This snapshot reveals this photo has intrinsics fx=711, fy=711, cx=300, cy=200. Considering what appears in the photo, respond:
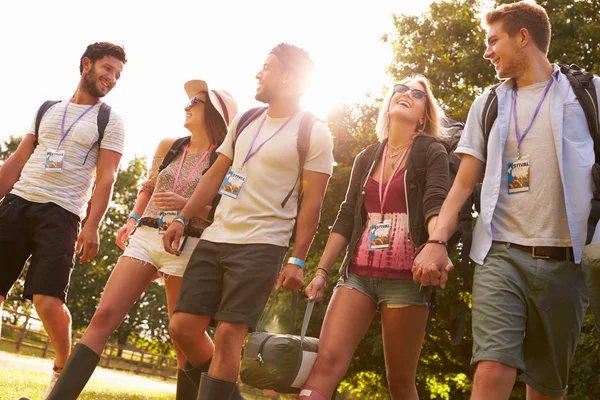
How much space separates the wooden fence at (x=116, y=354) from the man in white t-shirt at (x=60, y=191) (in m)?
26.1

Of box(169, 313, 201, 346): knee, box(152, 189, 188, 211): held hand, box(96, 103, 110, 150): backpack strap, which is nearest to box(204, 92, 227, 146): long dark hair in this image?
box(152, 189, 188, 211): held hand

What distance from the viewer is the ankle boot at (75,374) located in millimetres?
4266

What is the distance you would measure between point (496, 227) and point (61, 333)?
3.21 meters

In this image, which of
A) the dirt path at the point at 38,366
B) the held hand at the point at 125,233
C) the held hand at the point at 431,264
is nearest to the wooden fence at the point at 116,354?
the dirt path at the point at 38,366

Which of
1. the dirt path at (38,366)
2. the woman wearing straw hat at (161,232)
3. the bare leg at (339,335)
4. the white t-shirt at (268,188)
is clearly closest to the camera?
the bare leg at (339,335)

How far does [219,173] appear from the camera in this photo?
191 inches

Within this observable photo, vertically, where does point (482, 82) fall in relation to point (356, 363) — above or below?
above

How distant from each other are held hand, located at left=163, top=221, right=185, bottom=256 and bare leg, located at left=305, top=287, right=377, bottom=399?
1.08 meters

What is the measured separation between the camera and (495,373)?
327cm

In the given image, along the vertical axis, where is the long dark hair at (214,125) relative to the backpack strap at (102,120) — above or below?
above

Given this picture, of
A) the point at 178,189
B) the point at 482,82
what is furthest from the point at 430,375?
the point at 178,189

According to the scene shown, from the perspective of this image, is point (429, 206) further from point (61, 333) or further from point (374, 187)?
point (61, 333)

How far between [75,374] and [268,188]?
5.37ft

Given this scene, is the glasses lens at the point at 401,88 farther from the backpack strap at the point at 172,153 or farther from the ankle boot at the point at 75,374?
the ankle boot at the point at 75,374
